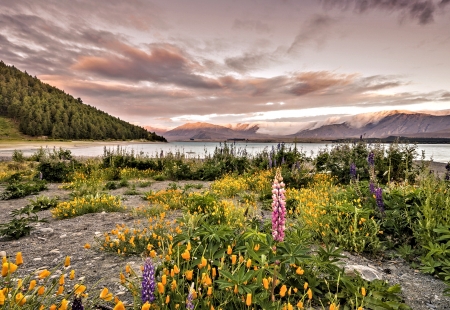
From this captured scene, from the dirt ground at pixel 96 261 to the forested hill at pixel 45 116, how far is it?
334ft

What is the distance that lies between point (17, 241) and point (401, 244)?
24.2ft

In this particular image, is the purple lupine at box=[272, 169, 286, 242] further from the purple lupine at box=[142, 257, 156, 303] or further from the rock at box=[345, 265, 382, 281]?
the rock at box=[345, 265, 382, 281]

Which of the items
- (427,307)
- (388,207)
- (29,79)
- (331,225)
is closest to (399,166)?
(388,207)

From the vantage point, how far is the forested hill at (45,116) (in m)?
92.1

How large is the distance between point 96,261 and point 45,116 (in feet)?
367

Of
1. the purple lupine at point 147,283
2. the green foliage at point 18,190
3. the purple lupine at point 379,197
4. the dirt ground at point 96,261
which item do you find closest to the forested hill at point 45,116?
the green foliage at point 18,190

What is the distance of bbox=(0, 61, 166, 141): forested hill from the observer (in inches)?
3625

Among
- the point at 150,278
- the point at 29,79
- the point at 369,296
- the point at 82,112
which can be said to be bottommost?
the point at 369,296

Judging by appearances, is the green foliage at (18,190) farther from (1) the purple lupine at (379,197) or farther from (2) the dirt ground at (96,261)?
(1) the purple lupine at (379,197)

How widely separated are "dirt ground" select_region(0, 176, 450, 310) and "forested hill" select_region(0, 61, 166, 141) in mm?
101660

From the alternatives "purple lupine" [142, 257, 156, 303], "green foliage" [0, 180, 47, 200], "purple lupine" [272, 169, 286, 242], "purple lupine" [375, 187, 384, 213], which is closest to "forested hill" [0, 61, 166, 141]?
"green foliage" [0, 180, 47, 200]

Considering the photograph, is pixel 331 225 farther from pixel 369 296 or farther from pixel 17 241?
pixel 17 241

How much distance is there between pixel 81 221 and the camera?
6.43m

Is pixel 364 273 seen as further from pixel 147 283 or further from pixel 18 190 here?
pixel 18 190
